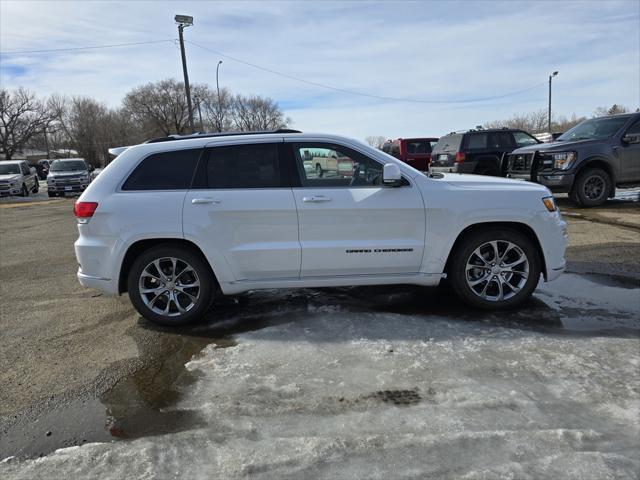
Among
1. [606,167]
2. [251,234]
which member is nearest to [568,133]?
[606,167]

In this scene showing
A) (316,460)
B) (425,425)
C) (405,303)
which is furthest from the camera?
(405,303)

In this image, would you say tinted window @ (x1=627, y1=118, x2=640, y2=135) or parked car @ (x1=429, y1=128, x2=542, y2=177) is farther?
parked car @ (x1=429, y1=128, x2=542, y2=177)

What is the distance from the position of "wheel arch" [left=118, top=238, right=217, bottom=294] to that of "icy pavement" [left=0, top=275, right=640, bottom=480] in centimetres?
76

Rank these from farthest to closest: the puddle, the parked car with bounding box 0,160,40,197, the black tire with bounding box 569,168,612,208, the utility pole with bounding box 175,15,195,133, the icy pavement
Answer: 1. the utility pole with bounding box 175,15,195,133
2. the parked car with bounding box 0,160,40,197
3. the black tire with bounding box 569,168,612,208
4. the puddle
5. the icy pavement

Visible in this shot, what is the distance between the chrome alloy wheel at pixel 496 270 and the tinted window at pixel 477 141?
974 cm

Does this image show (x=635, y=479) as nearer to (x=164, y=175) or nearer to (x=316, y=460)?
(x=316, y=460)

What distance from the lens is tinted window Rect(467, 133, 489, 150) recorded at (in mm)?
13766

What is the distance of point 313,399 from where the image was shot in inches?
127

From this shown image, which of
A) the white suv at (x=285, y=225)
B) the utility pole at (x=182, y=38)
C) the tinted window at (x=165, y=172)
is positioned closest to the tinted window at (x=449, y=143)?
the white suv at (x=285, y=225)

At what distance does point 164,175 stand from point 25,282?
3.42 m

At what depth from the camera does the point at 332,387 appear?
3365 millimetres

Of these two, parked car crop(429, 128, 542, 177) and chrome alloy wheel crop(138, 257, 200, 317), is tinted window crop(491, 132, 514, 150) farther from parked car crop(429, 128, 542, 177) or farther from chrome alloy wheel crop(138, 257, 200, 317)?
chrome alloy wheel crop(138, 257, 200, 317)

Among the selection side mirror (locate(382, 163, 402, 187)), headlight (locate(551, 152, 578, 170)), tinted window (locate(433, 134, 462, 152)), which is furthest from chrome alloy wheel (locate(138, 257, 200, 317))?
tinted window (locate(433, 134, 462, 152))

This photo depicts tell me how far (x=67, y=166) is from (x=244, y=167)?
76.6 feet
